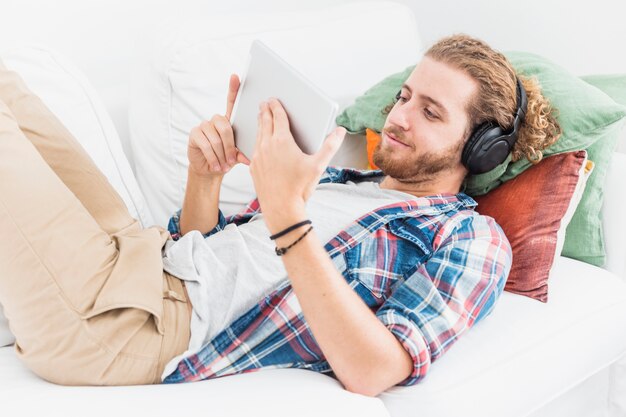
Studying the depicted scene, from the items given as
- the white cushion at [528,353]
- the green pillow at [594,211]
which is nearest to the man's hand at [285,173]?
the white cushion at [528,353]

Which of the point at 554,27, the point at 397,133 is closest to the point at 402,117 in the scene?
the point at 397,133

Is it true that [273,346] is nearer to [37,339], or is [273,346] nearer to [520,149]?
[37,339]

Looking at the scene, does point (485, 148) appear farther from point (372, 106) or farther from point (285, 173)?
point (285, 173)

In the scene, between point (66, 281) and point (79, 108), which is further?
point (79, 108)

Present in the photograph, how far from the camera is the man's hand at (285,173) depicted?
0.91 metres

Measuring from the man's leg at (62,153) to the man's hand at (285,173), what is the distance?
0.38 meters

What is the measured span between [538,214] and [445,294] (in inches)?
14.8

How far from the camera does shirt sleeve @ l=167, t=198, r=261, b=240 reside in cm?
137

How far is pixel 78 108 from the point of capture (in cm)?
136

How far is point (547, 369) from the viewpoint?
3.72 feet

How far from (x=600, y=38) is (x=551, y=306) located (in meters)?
0.90

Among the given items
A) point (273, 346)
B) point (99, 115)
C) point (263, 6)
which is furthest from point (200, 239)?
point (263, 6)

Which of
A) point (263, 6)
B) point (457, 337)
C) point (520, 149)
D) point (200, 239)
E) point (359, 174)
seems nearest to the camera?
point (457, 337)

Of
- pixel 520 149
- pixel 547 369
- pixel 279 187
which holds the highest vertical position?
pixel 279 187
